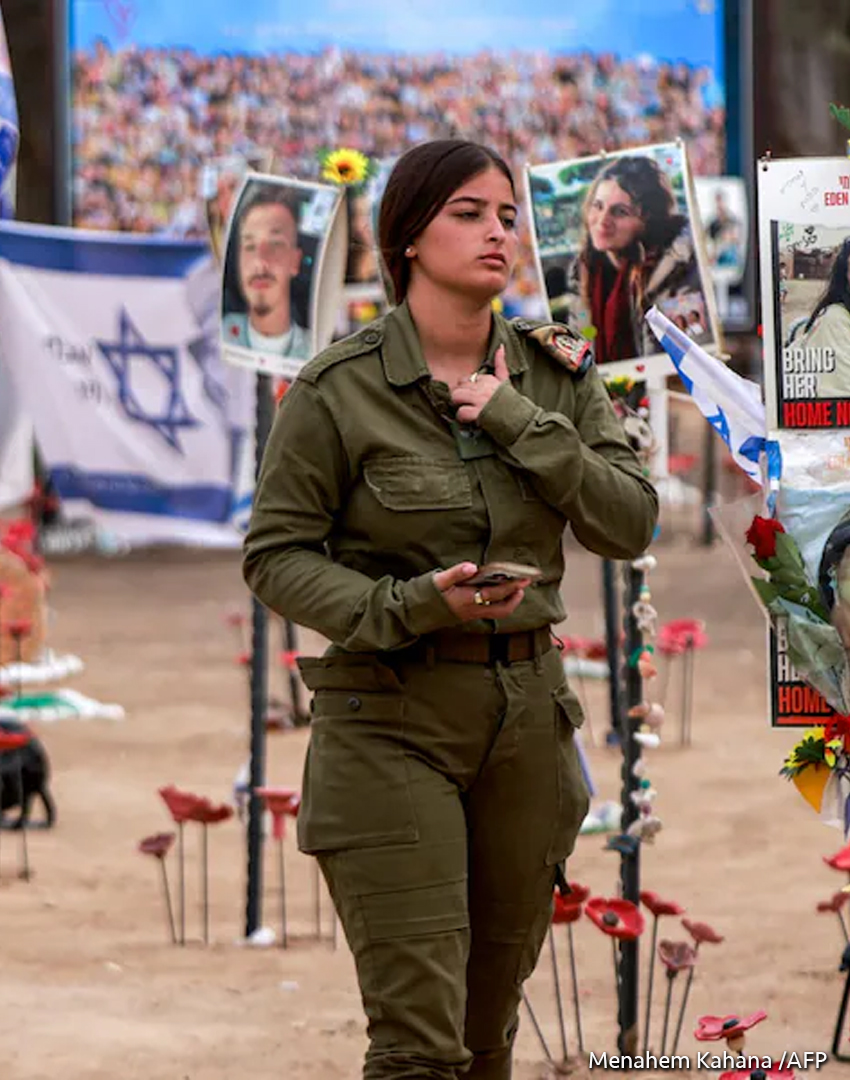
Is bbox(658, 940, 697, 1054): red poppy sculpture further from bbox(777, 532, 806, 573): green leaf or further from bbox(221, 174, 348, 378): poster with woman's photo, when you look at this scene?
bbox(221, 174, 348, 378): poster with woman's photo

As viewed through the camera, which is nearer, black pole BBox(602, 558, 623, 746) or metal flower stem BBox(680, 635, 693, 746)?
black pole BBox(602, 558, 623, 746)

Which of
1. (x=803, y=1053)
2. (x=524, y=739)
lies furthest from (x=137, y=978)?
(x=524, y=739)

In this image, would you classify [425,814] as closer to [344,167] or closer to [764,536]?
[764,536]

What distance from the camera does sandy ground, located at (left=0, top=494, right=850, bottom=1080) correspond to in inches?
208

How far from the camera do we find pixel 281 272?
19.8 feet

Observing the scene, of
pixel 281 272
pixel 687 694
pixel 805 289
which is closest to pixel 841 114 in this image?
pixel 805 289

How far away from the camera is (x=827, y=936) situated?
6.46 m

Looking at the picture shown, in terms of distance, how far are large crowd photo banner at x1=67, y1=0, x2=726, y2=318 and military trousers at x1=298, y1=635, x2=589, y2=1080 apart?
15.7m

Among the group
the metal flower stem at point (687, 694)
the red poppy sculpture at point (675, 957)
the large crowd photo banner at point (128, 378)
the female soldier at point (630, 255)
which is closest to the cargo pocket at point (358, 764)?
the red poppy sculpture at point (675, 957)

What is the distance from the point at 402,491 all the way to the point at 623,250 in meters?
1.65

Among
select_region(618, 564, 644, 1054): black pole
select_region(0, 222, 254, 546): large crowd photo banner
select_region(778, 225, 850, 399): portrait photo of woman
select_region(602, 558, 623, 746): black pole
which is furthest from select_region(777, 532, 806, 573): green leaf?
select_region(0, 222, 254, 546): large crowd photo banner

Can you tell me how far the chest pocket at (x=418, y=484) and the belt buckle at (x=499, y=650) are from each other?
7.9 inches

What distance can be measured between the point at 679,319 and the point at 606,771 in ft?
16.5

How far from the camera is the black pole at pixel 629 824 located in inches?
195
